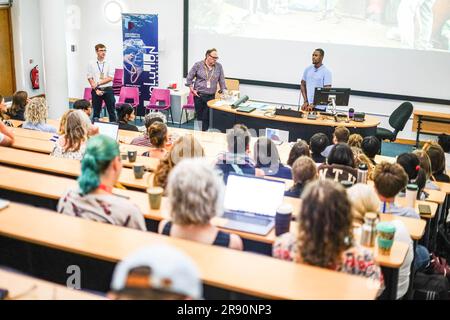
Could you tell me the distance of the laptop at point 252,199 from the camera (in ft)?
11.9

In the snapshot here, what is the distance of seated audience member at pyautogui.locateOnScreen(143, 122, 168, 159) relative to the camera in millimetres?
5180

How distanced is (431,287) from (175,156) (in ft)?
6.80

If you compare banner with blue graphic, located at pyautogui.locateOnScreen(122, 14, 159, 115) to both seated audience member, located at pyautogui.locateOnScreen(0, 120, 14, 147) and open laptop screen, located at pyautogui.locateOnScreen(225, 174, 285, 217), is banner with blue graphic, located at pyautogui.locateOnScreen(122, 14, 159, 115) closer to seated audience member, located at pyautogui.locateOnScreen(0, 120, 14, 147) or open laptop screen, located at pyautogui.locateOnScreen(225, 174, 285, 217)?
seated audience member, located at pyautogui.locateOnScreen(0, 120, 14, 147)

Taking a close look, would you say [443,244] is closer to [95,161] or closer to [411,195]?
[411,195]

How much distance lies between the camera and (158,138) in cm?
524

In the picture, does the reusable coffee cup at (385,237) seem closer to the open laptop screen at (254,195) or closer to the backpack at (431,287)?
the open laptop screen at (254,195)

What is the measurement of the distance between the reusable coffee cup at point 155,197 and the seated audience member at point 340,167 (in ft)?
5.09

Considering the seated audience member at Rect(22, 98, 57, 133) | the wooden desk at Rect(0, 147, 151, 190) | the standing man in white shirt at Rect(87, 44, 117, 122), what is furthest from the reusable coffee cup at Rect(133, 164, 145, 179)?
the standing man in white shirt at Rect(87, 44, 117, 122)

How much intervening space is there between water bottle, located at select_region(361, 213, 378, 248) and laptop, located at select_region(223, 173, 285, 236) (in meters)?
0.61

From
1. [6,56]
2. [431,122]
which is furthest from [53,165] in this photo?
[6,56]

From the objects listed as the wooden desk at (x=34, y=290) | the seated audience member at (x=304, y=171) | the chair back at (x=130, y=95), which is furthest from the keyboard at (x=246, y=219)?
the chair back at (x=130, y=95)

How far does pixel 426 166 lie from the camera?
4.99 metres
